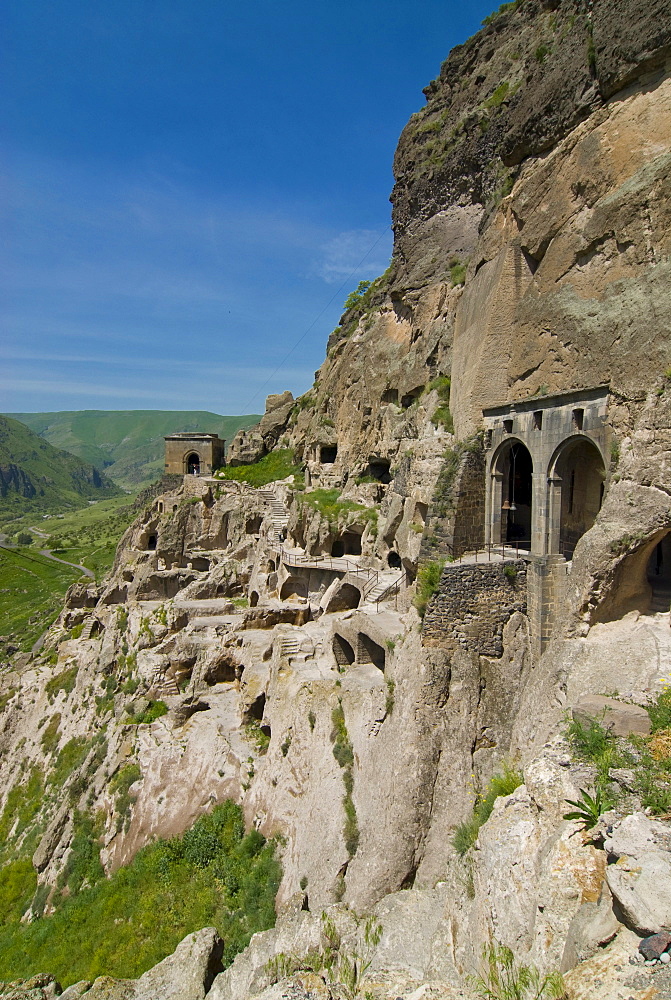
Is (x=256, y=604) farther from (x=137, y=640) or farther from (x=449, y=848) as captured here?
(x=449, y=848)

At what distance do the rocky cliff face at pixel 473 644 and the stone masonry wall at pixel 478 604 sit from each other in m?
0.06

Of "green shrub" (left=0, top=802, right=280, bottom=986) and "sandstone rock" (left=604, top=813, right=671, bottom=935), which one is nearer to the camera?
"sandstone rock" (left=604, top=813, right=671, bottom=935)

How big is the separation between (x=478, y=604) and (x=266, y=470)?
33.3 metres

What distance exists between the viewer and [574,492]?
44.6 feet

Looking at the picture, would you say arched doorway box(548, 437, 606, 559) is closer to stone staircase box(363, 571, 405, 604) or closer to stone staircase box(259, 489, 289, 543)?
stone staircase box(363, 571, 405, 604)

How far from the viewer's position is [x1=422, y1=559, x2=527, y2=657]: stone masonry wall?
13.4m

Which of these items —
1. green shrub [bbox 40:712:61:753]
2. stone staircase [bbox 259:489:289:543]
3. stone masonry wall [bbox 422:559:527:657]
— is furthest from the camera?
stone staircase [bbox 259:489:289:543]

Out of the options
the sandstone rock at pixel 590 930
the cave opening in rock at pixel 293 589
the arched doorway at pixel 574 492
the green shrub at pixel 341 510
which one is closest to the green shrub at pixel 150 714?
the cave opening in rock at pixel 293 589

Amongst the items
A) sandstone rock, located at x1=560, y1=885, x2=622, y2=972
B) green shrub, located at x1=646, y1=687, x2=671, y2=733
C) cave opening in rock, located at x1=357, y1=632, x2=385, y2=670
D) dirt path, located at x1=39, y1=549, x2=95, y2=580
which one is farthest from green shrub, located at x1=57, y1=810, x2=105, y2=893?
dirt path, located at x1=39, y1=549, x2=95, y2=580

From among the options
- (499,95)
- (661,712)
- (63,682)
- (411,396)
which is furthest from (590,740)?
(63,682)

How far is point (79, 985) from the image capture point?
37.4 feet

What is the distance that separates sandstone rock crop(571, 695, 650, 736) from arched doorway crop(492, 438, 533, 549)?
6.10 metres

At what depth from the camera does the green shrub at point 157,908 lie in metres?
13.6

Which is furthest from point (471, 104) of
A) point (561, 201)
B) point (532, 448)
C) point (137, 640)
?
point (137, 640)
